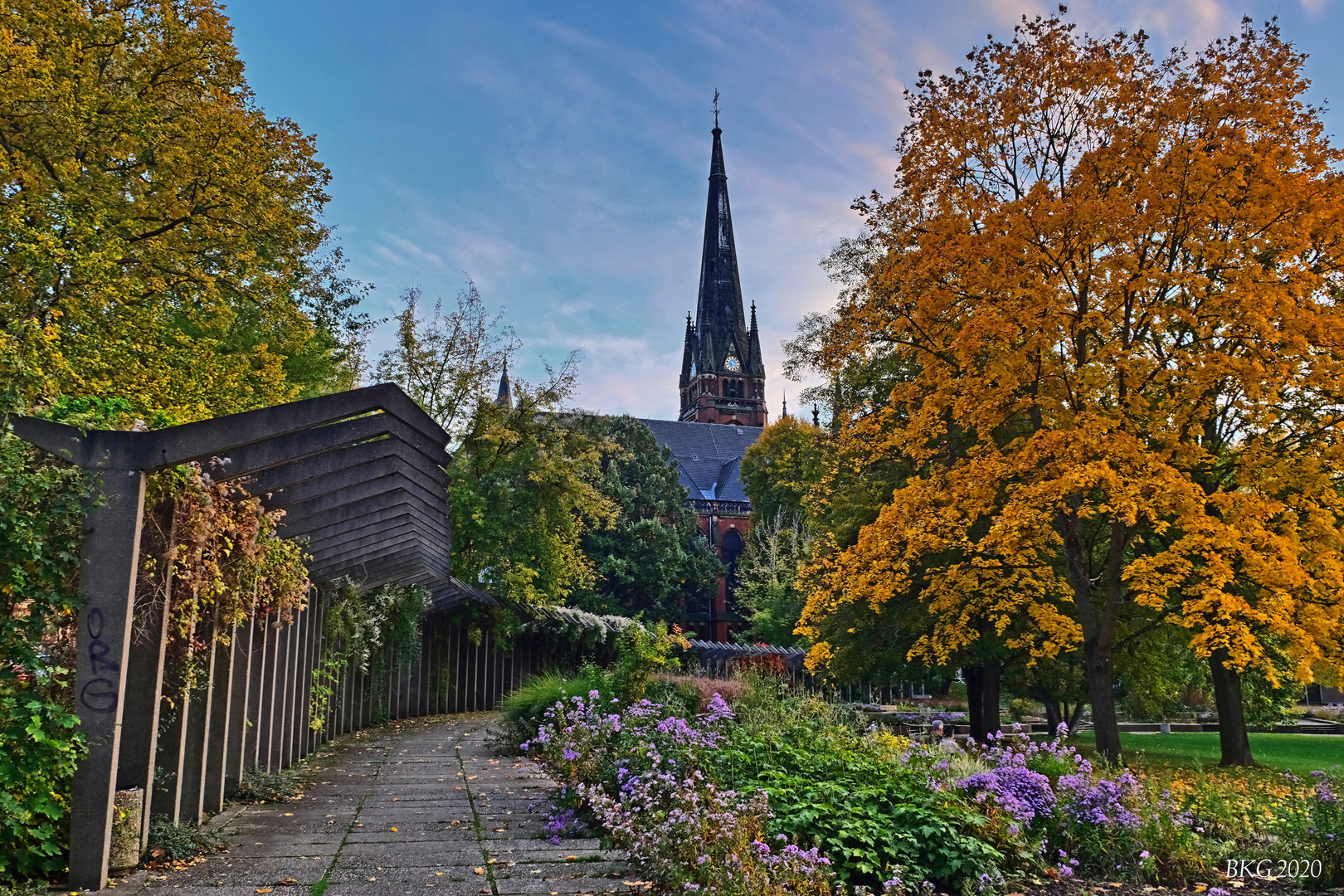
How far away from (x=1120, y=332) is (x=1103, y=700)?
190 inches

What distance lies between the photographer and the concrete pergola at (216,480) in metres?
4.76

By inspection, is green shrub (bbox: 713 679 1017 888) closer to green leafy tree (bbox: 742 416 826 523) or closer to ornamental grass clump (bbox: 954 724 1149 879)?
ornamental grass clump (bbox: 954 724 1149 879)

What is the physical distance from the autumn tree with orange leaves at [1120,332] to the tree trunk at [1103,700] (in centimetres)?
4

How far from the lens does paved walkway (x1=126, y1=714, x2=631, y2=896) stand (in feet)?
16.0

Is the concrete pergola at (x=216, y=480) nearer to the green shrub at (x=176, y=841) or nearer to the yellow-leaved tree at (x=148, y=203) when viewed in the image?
the green shrub at (x=176, y=841)

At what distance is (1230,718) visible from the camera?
15.2 metres

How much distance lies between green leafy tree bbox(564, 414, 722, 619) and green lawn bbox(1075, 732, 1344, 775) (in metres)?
21.3

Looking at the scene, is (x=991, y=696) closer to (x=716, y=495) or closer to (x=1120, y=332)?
(x=1120, y=332)

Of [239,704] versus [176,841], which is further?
[239,704]

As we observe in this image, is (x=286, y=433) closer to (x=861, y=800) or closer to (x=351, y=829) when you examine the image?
(x=351, y=829)

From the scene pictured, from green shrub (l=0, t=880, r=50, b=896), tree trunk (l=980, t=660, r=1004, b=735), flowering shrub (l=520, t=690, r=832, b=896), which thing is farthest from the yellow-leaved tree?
tree trunk (l=980, t=660, r=1004, b=735)

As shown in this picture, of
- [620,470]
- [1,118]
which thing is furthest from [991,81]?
[620,470]

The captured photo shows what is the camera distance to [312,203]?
56.5ft

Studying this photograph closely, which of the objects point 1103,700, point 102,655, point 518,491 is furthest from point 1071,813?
point 518,491
